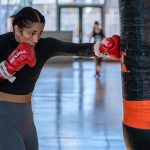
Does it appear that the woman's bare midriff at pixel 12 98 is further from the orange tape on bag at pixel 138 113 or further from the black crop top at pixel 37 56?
the orange tape on bag at pixel 138 113

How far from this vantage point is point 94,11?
16656mm

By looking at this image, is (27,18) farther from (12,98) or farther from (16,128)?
(16,128)

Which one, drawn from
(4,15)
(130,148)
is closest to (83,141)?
(130,148)

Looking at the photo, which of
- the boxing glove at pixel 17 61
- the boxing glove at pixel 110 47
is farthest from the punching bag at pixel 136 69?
the boxing glove at pixel 17 61

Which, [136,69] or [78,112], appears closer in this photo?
[136,69]

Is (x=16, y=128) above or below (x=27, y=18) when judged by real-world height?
below

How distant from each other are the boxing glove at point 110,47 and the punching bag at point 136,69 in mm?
201

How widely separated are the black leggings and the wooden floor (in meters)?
1.95

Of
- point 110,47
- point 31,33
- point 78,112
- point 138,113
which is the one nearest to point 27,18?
point 31,33

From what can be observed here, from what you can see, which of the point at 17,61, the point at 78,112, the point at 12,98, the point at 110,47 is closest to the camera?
the point at 17,61

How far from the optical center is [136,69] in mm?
2359

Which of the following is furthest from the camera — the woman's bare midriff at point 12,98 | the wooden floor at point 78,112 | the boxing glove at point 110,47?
the wooden floor at point 78,112

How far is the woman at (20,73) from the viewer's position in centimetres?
234

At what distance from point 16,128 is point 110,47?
2.65 feet
